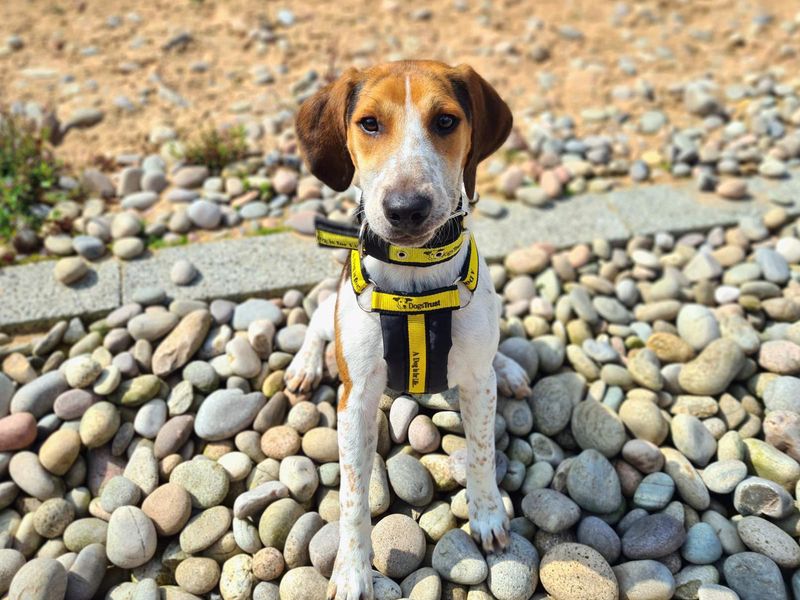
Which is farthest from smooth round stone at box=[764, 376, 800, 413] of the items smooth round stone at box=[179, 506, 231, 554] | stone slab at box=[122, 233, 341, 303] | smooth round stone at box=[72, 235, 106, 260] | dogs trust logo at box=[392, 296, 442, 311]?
smooth round stone at box=[72, 235, 106, 260]

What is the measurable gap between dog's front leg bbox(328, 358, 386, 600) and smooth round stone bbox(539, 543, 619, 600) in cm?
98

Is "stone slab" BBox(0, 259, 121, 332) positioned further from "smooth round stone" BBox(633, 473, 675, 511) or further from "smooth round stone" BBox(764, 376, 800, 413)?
"smooth round stone" BBox(764, 376, 800, 413)

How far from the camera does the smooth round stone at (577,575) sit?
3248mm

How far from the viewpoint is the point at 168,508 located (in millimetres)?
3703


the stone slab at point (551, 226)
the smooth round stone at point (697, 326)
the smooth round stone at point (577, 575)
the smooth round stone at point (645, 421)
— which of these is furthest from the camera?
the stone slab at point (551, 226)

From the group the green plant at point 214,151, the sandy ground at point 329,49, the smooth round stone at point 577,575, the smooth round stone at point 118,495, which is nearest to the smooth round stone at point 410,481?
the smooth round stone at point 577,575

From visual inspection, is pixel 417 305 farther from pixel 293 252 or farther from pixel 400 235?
pixel 293 252

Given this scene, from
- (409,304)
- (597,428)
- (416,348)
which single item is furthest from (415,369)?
(597,428)

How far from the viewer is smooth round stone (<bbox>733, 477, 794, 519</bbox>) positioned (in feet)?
11.6

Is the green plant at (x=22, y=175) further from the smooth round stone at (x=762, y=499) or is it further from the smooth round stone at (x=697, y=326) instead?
the smooth round stone at (x=762, y=499)

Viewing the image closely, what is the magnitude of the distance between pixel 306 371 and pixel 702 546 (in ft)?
8.68

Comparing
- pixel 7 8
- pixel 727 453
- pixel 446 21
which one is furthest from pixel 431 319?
pixel 7 8

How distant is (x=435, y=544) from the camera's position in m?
3.66

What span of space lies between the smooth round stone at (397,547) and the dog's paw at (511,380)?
1.14m
